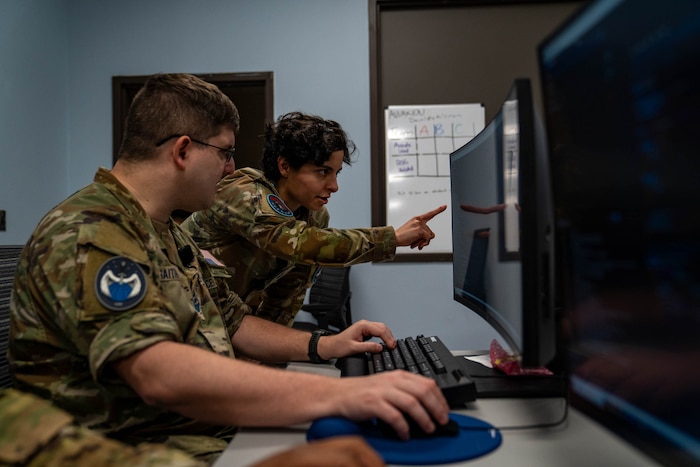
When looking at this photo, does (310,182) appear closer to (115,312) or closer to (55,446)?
(115,312)

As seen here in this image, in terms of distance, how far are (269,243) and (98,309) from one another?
691 millimetres

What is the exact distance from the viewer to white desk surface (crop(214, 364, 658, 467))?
0.57 metres

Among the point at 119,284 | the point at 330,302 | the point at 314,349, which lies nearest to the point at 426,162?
→ the point at 330,302

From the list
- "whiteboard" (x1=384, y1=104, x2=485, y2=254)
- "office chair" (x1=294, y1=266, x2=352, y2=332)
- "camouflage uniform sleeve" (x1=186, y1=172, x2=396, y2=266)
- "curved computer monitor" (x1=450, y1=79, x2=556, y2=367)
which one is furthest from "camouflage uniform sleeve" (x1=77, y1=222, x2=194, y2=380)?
"whiteboard" (x1=384, y1=104, x2=485, y2=254)

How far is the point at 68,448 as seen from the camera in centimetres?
42

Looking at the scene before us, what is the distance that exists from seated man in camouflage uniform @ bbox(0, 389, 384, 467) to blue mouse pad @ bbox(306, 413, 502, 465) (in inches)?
6.5

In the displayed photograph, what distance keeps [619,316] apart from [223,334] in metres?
0.69

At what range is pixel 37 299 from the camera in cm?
76

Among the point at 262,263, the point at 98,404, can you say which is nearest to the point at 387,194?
the point at 262,263

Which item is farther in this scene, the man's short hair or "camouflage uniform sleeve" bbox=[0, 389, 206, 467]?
the man's short hair

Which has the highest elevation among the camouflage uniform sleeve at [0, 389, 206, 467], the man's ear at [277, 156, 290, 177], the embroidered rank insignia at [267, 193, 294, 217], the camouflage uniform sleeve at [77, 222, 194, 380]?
the man's ear at [277, 156, 290, 177]

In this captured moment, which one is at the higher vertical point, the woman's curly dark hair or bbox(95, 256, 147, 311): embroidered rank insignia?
the woman's curly dark hair

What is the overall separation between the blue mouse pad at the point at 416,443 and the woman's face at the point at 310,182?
1073mm

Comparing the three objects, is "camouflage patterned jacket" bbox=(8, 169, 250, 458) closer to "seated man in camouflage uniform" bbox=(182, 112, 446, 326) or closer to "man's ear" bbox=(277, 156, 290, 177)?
"seated man in camouflage uniform" bbox=(182, 112, 446, 326)
